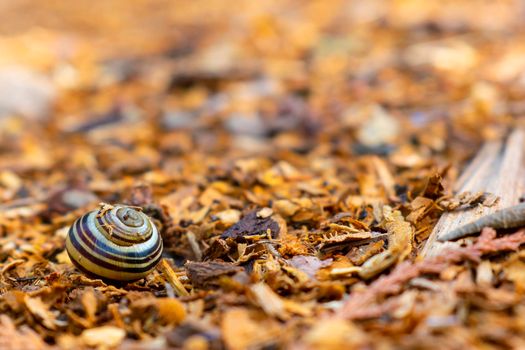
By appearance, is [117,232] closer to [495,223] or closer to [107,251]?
[107,251]

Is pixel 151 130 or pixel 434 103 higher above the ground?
pixel 434 103

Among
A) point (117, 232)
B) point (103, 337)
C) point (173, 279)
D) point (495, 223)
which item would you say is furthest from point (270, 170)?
point (103, 337)

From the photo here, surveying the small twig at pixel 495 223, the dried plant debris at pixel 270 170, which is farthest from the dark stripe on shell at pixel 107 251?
the small twig at pixel 495 223

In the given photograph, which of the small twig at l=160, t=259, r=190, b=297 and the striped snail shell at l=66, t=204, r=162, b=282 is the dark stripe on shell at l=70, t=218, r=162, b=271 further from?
the small twig at l=160, t=259, r=190, b=297

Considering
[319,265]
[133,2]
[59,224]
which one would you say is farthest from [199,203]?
[133,2]

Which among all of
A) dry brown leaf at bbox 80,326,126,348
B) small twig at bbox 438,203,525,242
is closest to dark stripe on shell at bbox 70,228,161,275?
dry brown leaf at bbox 80,326,126,348

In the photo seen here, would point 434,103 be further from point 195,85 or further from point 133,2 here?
point 133,2

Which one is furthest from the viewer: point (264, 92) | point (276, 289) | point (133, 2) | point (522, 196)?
point (133, 2)
